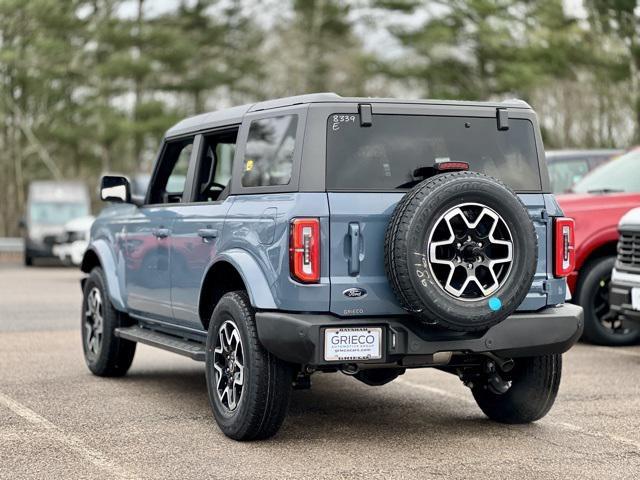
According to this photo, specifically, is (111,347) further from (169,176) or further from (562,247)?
(562,247)

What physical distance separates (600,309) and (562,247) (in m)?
4.64

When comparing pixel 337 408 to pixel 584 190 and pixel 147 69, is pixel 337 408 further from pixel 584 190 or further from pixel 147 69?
pixel 147 69

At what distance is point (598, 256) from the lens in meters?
11.2

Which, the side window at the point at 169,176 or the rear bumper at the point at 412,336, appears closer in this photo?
the rear bumper at the point at 412,336

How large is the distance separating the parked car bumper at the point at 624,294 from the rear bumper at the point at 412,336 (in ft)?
10.4

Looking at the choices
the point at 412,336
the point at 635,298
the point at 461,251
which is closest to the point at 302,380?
the point at 412,336

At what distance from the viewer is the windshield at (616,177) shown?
11.4m

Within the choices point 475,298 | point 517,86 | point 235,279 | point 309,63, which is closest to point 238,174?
point 235,279

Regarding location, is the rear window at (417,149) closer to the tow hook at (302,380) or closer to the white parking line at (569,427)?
the tow hook at (302,380)

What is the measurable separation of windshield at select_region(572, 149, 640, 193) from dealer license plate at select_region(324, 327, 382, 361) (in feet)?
19.4

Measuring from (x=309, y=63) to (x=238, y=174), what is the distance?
125 ft

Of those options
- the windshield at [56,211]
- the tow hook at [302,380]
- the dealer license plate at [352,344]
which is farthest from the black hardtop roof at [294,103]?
the windshield at [56,211]

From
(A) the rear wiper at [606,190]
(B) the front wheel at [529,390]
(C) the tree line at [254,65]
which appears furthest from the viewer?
(C) the tree line at [254,65]

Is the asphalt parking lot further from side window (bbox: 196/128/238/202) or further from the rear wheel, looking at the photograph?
side window (bbox: 196/128/238/202)
